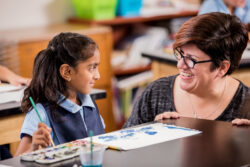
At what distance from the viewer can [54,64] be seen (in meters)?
1.74

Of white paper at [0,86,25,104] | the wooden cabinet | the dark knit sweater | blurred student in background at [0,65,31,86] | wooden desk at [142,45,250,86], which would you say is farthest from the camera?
the wooden cabinet

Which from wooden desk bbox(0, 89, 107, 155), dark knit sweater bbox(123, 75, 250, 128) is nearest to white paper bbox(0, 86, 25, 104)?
wooden desk bbox(0, 89, 107, 155)

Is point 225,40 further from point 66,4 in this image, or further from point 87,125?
point 66,4

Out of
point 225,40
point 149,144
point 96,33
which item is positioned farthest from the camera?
point 96,33

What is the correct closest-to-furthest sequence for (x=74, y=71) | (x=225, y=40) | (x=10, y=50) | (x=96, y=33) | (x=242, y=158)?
1. (x=242, y=158)
2. (x=74, y=71)
3. (x=225, y=40)
4. (x=10, y=50)
5. (x=96, y=33)

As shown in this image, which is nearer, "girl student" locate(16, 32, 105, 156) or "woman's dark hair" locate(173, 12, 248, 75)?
"girl student" locate(16, 32, 105, 156)

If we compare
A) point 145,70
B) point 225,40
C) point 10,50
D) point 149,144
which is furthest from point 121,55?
point 149,144

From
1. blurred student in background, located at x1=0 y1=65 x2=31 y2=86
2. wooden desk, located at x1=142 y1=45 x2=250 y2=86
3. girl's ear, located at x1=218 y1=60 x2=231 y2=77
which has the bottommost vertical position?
wooden desk, located at x1=142 y1=45 x2=250 y2=86

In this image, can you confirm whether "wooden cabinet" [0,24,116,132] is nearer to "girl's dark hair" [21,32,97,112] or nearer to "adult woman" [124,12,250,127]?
"adult woman" [124,12,250,127]

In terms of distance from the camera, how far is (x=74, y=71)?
1.75 m

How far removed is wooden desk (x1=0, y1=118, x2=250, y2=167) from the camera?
1.25 meters

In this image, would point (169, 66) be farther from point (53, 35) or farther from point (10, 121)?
point (10, 121)

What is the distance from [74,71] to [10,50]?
5.51ft

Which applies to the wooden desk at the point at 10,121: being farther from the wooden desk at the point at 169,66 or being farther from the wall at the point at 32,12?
the wall at the point at 32,12
